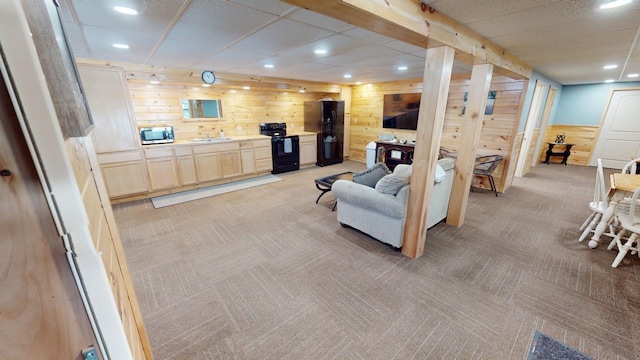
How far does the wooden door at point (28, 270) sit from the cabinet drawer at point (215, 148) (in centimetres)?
452

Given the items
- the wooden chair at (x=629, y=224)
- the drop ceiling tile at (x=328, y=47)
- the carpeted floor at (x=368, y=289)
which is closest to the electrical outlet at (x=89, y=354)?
the carpeted floor at (x=368, y=289)

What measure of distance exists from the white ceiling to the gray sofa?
148 centimetres

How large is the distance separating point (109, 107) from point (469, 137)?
478 centimetres

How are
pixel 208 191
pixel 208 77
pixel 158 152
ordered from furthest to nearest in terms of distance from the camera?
pixel 208 191 < pixel 208 77 < pixel 158 152

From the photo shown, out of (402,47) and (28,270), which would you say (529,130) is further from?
(28,270)

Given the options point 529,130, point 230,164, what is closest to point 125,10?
point 230,164

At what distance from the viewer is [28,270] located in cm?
37

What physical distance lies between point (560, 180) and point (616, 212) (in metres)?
3.46

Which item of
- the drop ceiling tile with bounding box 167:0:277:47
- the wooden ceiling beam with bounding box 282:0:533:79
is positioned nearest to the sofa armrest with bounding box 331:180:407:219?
the wooden ceiling beam with bounding box 282:0:533:79

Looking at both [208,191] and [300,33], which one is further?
[208,191]

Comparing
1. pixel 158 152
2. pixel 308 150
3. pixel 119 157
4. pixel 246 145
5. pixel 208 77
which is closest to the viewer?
pixel 119 157

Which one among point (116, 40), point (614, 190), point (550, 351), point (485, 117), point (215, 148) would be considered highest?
point (116, 40)

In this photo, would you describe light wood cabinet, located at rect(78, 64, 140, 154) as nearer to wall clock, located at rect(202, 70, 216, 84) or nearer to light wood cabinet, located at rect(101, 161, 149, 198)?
light wood cabinet, located at rect(101, 161, 149, 198)

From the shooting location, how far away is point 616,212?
2.52 meters
